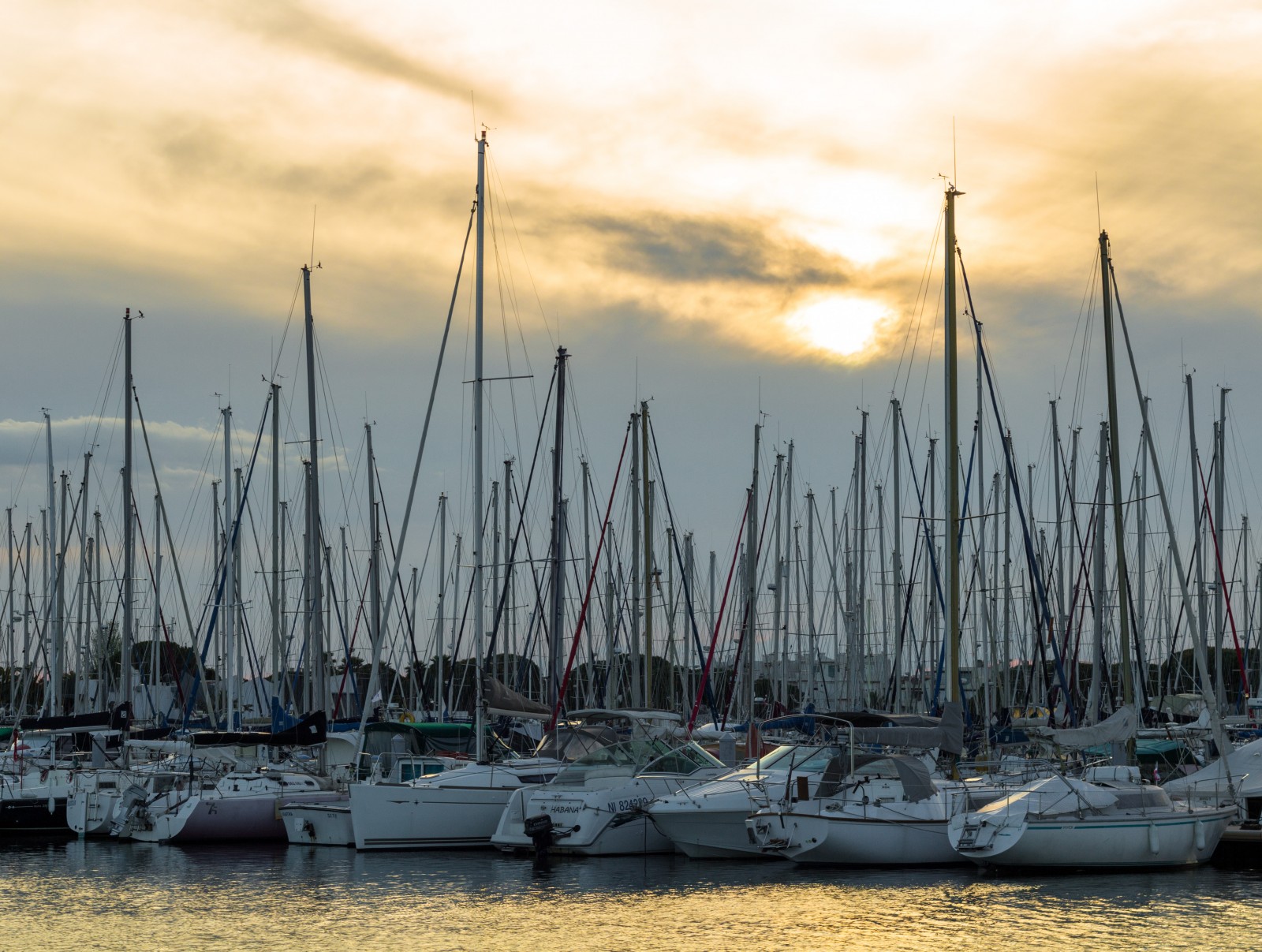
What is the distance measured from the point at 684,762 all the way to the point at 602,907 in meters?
8.08

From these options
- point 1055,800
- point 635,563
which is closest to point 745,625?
point 635,563

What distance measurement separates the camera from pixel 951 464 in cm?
3253

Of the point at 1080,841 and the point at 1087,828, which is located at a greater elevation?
the point at 1087,828

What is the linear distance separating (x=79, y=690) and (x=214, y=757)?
26208mm

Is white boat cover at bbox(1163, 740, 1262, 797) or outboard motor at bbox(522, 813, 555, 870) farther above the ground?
white boat cover at bbox(1163, 740, 1262, 797)

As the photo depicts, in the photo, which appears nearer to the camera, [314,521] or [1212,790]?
[1212,790]

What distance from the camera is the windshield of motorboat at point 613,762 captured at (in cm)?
2920

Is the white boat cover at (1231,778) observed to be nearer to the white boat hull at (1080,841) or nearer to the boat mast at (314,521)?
the white boat hull at (1080,841)

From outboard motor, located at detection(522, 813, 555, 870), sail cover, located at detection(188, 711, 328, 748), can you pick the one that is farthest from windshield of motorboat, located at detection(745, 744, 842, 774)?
sail cover, located at detection(188, 711, 328, 748)

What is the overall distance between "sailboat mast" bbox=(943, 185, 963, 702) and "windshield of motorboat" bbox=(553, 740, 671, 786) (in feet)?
21.6

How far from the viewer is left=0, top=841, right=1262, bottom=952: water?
778 inches

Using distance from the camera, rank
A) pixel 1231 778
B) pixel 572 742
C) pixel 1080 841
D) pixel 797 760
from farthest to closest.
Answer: pixel 572 742
pixel 797 760
pixel 1231 778
pixel 1080 841

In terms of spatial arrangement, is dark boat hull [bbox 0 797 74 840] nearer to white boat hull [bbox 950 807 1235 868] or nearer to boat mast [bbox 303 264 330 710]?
boat mast [bbox 303 264 330 710]

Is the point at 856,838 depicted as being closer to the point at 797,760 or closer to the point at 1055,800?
the point at 797,760
